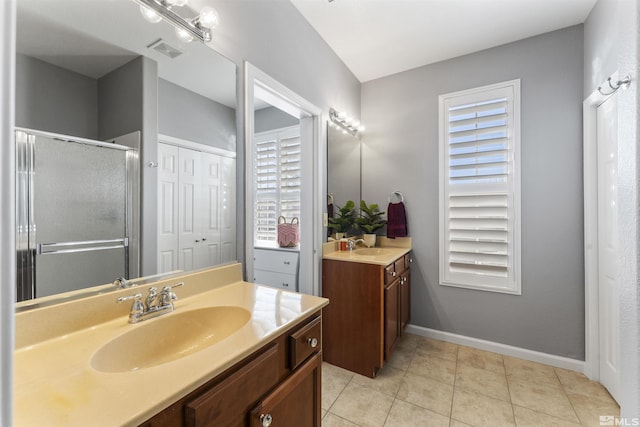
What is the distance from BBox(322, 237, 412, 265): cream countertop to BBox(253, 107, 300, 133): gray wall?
153 cm

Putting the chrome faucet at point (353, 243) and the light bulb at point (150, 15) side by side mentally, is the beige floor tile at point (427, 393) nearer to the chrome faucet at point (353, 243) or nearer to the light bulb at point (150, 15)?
the chrome faucet at point (353, 243)

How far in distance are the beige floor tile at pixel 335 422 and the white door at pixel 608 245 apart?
1.76m

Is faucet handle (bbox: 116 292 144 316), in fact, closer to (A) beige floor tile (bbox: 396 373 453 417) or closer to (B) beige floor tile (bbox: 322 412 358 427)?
(B) beige floor tile (bbox: 322 412 358 427)

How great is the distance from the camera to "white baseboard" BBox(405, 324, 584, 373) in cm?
210

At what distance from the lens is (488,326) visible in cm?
238

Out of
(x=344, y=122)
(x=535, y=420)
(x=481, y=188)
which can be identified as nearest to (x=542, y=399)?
(x=535, y=420)

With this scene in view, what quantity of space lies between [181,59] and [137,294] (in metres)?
1.03

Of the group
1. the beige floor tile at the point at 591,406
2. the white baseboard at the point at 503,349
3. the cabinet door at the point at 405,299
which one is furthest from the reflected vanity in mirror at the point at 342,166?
the beige floor tile at the point at 591,406

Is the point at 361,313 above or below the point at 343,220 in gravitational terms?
below

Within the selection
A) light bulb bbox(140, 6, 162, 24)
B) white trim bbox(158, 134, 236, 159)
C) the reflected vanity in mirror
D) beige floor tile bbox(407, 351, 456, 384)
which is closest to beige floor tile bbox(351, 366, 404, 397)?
beige floor tile bbox(407, 351, 456, 384)

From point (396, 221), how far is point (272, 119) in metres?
1.84

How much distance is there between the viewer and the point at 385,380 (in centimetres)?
195

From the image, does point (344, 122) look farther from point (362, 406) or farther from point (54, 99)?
point (362, 406)

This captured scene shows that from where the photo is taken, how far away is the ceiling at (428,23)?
6.20 feet
